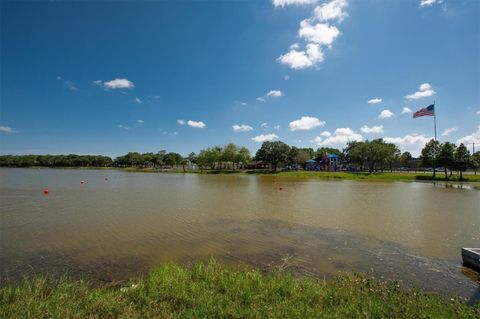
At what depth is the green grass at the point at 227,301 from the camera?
16.4ft

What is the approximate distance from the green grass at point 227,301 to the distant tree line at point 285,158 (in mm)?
58605

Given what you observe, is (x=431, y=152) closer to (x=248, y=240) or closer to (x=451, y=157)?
(x=451, y=157)

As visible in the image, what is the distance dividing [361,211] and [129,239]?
17567 millimetres

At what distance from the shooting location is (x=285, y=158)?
9269 centimetres

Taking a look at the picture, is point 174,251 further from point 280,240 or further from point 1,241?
point 1,241

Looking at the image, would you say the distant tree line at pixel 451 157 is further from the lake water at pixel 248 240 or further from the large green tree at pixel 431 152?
the lake water at pixel 248 240

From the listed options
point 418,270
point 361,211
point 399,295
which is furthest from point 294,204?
point 399,295

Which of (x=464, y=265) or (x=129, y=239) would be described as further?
(x=129, y=239)

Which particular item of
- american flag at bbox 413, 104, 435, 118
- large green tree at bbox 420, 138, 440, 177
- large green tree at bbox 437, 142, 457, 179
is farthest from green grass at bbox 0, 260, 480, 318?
large green tree at bbox 420, 138, 440, 177

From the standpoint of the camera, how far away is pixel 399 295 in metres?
6.12

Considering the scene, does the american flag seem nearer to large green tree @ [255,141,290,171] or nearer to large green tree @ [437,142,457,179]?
large green tree @ [437,142,457,179]

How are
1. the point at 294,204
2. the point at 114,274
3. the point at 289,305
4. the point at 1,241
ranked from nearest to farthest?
the point at 289,305
the point at 114,274
the point at 1,241
the point at 294,204

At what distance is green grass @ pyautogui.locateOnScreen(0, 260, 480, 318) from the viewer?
16.4ft

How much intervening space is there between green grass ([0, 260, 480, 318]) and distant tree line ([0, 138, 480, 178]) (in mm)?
58605
